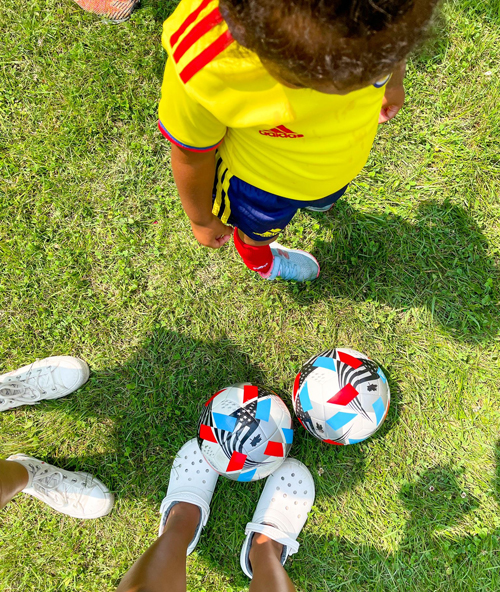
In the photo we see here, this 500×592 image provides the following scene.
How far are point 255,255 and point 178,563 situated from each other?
1992 mm

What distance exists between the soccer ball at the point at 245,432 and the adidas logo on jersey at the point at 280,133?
5.69 ft

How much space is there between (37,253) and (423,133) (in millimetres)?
3315

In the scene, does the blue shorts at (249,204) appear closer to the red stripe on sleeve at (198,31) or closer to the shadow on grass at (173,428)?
the red stripe on sleeve at (198,31)

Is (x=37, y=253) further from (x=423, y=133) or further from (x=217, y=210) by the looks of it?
(x=423, y=133)

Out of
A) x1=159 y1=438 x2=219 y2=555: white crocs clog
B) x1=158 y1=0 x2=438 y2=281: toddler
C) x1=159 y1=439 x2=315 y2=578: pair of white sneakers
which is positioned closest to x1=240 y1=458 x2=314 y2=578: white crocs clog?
x1=159 y1=439 x2=315 y2=578: pair of white sneakers

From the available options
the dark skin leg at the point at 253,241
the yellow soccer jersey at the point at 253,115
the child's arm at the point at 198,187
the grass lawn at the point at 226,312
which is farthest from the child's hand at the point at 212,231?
the grass lawn at the point at 226,312

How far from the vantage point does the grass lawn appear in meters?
2.88

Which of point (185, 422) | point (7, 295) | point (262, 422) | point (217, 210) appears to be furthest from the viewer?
point (7, 295)

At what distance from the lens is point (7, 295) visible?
330 centimetres

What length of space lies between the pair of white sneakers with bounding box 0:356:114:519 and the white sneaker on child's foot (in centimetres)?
171

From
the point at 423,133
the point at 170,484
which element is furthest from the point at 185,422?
the point at 423,133

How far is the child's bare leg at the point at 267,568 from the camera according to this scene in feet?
7.80

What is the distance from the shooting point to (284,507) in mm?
2811

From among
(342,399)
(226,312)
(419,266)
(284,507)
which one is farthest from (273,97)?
(284,507)
